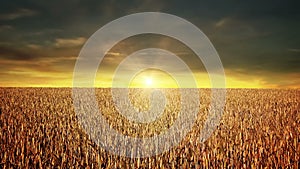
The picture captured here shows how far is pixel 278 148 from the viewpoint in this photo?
6.44 meters

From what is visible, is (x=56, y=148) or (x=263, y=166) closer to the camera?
(x=263, y=166)

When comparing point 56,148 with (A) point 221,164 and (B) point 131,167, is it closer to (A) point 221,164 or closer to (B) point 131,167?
(B) point 131,167

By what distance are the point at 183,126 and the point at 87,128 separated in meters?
2.68

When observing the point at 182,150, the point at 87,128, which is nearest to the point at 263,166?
the point at 182,150

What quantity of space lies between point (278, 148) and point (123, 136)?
3.45 meters

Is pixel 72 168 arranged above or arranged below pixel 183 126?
below

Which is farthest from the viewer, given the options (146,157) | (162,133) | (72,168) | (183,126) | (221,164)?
(183,126)

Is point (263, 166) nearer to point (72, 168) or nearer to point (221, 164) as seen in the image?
point (221, 164)

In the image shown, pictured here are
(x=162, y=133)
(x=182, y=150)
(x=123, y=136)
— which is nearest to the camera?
(x=182, y=150)

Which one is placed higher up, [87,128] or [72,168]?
[87,128]

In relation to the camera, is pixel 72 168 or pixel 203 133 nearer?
pixel 72 168

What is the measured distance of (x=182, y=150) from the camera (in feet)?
20.3

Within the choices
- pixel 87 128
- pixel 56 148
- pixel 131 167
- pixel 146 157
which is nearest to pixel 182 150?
pixel 146 157

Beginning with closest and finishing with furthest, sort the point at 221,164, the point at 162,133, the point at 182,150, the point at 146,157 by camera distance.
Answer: the point at 221,164, the point at 146,157, the point at 182,150, the point at 162,133
